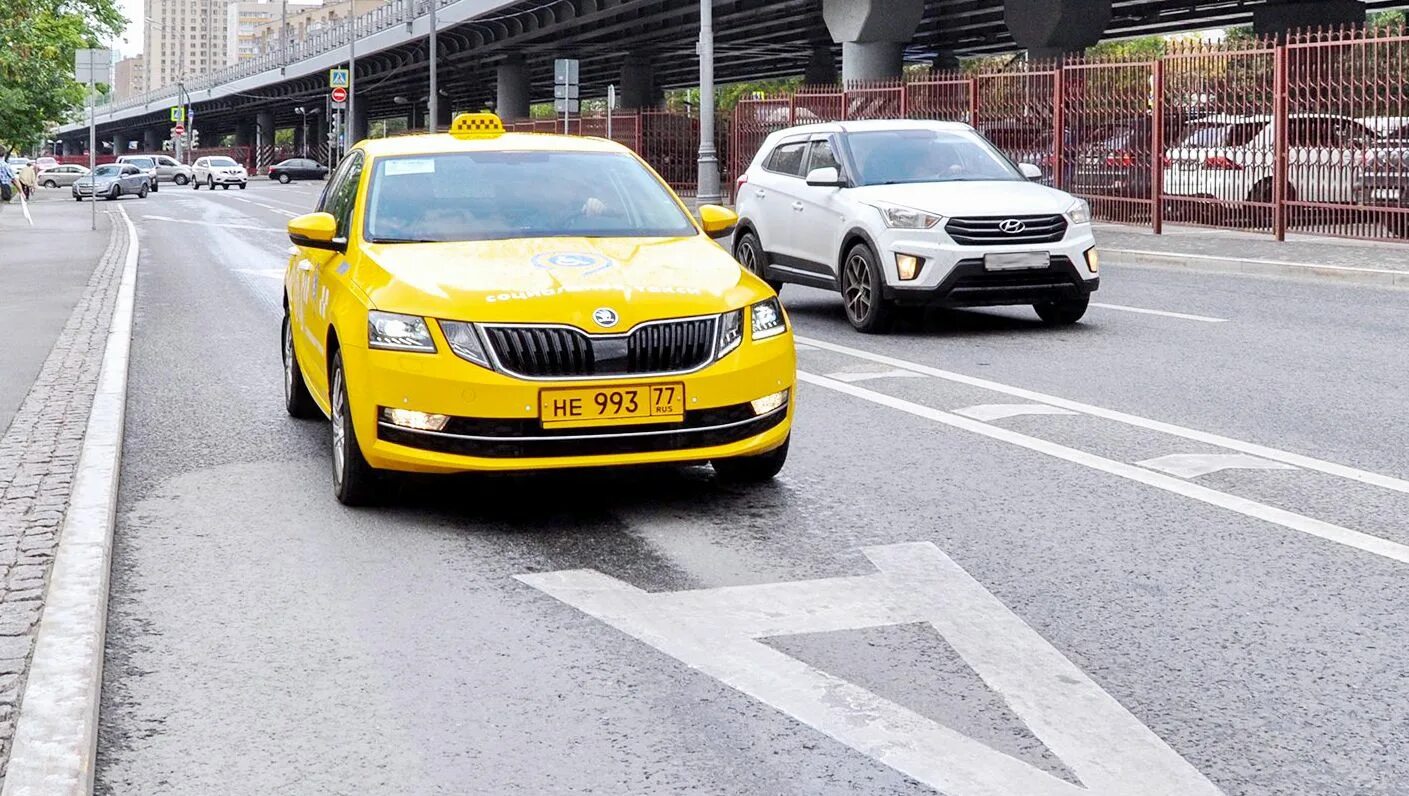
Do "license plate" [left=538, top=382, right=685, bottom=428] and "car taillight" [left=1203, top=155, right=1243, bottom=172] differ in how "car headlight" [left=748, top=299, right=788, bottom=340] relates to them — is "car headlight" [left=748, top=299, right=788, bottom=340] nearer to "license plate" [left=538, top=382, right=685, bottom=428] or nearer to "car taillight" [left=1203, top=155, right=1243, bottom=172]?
"license plate" [left=538, top=382, right=685, bottom=428]

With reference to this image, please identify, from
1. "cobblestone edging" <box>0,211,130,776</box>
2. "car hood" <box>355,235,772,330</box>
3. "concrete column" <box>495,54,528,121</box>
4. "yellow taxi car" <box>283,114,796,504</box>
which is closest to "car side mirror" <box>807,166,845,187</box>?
"cobblestone edging" <box>0,211,130,776</box>

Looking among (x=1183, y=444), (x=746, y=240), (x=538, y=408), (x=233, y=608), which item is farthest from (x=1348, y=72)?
(x=233, y=608)

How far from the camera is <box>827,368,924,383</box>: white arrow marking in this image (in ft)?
36.0

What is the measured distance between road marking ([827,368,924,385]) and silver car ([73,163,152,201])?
57.3m

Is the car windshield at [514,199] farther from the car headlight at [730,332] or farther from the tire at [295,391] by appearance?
the tire at [295,391]

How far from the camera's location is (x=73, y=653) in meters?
4.70

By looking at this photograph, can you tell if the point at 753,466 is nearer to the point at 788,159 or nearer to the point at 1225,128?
the point at 788,159

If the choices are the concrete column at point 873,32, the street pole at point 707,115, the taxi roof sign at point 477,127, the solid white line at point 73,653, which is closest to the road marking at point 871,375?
the taxi roof sign at point 477,127

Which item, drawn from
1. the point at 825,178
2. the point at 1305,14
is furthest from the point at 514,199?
the point at 1305,14

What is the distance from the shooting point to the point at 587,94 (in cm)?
10775

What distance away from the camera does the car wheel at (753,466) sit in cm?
728

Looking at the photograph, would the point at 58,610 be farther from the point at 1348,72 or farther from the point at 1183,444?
the point at 1348,72

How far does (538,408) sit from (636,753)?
2.50m

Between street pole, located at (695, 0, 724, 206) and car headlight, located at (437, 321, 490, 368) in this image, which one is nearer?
car headlight, located at (437, 321, 490, 368)
